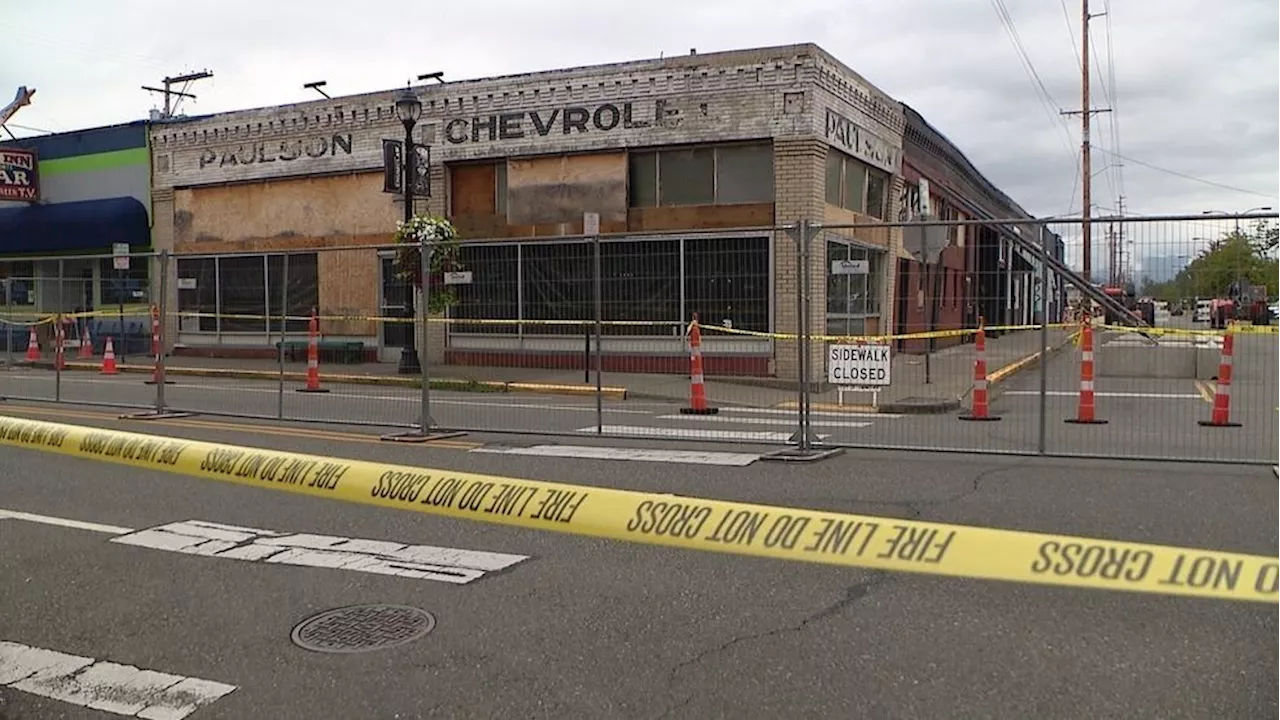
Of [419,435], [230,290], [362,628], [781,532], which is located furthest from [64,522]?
[230,290]

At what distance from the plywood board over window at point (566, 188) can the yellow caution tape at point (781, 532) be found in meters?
15.4

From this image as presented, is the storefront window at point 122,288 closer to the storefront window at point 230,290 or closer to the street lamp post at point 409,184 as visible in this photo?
the storefront window at point 230,290

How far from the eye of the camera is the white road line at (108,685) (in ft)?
13.3

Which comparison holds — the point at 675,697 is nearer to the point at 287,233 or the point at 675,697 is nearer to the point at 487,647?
the point at 487,647

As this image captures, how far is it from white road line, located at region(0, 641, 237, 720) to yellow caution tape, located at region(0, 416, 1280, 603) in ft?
3.04

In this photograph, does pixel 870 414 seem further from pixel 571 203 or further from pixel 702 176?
pixel 571 203

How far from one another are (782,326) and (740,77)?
4.87 meters

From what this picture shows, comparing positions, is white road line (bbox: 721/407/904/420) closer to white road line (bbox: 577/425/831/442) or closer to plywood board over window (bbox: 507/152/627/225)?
white road line (bbox: 577/425/831/442)

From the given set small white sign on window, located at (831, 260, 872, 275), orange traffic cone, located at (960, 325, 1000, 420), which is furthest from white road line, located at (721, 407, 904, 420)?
small white sign on window, located at (831, 260, 872, 275)

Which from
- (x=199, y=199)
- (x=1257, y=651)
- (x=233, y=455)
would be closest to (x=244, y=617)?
(x=233, y=455)

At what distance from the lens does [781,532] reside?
12.2 feet

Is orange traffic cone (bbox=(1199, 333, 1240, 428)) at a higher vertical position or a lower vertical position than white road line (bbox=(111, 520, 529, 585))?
higher

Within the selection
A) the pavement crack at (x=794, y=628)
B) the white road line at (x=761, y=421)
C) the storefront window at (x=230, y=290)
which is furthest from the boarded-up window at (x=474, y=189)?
the pavement crack at (x=794, y=628)

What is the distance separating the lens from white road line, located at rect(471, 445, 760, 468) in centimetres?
943
